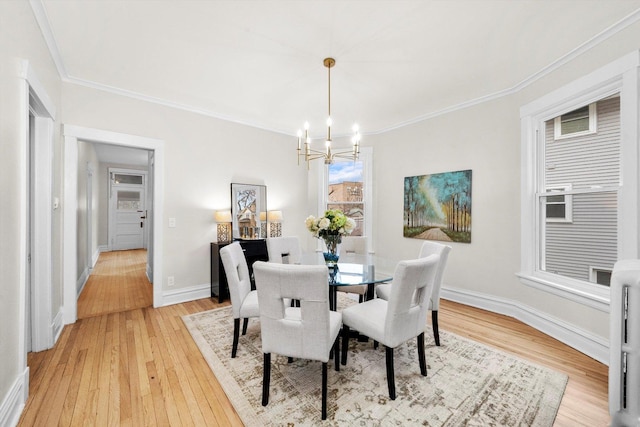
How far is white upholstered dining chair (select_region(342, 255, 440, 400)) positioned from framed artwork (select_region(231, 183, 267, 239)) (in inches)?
95.2

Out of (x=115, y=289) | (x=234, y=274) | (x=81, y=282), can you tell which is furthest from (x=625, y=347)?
(x=81, y=282)

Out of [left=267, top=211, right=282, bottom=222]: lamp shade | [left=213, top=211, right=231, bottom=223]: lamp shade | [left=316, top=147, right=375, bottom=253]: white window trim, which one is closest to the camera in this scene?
[left=213, top=211, right=231, bottom=223]: lamp shade

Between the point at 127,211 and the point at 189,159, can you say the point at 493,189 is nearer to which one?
the point at 189,159

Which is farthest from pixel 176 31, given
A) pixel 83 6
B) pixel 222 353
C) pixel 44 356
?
pixel 44 356

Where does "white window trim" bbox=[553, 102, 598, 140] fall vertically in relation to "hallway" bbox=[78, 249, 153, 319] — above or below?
above

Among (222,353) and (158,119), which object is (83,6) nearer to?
(158,119)

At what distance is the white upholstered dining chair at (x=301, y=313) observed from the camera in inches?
60.7

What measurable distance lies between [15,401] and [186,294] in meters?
2.05

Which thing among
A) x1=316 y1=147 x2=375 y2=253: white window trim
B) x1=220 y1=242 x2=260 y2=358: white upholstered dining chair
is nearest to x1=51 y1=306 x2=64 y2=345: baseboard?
x1=220 y1=242 x2=260 y2=358: white upholstered dining chair

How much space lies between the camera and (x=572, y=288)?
2.52 m

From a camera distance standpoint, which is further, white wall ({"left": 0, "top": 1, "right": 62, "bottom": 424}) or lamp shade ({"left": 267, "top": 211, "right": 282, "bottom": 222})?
lamp shade ({"left": 267, "top": 211, "right": 282, "bottom": 222})

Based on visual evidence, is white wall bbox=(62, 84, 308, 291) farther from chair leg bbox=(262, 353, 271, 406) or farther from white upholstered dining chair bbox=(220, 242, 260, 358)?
chair leg bbox=(262, 353, 271, 406)

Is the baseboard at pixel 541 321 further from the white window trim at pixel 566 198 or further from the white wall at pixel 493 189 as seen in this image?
the white window trim at pixel 566 198

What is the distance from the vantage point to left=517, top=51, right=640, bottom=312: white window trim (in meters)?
1.97
